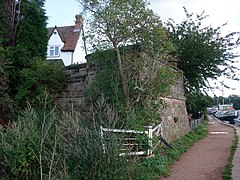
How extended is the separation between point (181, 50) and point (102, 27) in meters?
7.71

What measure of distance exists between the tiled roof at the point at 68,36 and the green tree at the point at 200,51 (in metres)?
14.2

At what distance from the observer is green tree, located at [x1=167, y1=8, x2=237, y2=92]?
15422mm

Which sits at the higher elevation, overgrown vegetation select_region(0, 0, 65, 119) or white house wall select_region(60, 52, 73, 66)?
white house wall select_region(60, 52, 73, 66)

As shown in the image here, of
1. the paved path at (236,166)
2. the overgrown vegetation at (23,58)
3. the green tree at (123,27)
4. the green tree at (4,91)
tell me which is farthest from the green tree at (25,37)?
the paved path at (236,166)

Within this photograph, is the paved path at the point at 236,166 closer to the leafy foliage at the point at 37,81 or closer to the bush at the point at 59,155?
the bush at the point at 59,155

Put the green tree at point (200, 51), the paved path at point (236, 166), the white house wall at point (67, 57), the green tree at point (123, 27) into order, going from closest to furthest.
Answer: the paved path at point (236, 166), the green tree at point (123, 27), the green tree at point (200, 51), the white house wall at point (67, 57)

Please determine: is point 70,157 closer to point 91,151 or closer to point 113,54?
point 91,151

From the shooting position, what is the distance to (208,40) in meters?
15.6

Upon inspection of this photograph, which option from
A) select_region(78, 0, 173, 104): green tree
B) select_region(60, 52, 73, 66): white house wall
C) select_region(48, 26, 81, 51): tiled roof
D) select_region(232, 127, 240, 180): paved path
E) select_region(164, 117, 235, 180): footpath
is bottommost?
select_region(164, 117, 235, 180): footpath

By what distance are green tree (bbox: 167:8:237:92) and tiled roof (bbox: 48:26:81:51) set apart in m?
14.2

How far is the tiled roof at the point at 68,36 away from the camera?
1144 inches

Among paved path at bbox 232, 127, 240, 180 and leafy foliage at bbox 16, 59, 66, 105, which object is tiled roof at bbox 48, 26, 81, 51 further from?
paved path at bbox 232, 127, 240, 180

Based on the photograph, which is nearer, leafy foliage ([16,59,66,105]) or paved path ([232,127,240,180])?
paved path ([232,127,240,180])

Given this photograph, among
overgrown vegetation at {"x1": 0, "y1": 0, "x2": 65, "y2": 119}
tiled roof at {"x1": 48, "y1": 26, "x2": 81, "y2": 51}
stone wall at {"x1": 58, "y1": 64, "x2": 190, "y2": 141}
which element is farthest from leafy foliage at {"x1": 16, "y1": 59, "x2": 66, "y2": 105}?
tiled roof at {"x1": 48, "y1": 26, "x2": 81, "y2": 51}
